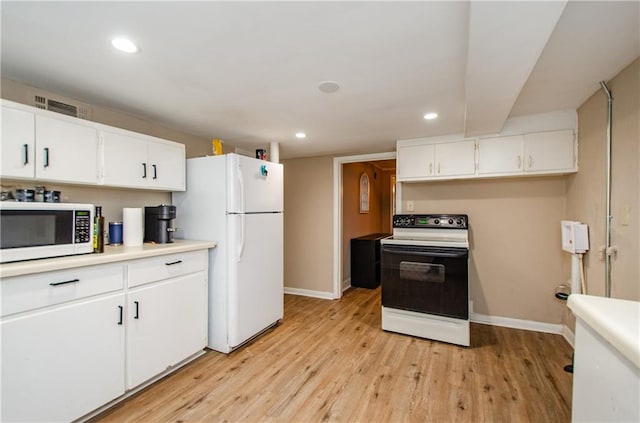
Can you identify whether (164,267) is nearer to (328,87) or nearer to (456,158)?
(328,87)

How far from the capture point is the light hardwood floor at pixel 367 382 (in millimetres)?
1808

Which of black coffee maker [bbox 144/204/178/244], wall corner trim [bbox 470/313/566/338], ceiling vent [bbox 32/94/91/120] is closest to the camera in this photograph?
ceiling vent [bbox 32/94/91/120]

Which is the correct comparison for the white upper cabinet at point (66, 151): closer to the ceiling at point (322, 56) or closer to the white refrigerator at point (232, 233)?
the ceiling at point (322, 56)

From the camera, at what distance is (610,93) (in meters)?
2.01

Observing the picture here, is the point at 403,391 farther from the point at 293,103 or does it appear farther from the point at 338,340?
the point at 293,103

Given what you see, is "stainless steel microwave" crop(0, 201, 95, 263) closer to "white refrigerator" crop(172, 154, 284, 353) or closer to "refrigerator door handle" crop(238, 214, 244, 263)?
"white refrigerator" crop(172, 154, 284, 353)

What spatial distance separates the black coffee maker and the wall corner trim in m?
3.34

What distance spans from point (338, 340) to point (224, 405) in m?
1.28

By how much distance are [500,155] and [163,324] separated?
3.40 meters

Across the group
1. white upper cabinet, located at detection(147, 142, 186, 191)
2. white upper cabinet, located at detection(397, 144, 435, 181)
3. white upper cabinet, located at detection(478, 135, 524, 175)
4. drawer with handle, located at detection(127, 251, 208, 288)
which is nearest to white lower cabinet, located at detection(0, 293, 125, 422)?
drawer with handle, located at detection(127, 251, 208, 288)

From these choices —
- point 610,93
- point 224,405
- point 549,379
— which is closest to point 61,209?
point 224,405

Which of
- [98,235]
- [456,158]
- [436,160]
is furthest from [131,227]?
[456,158]

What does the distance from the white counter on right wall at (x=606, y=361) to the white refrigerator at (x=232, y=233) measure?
89.6 inches

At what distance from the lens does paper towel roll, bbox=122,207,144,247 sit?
228 centimetres
